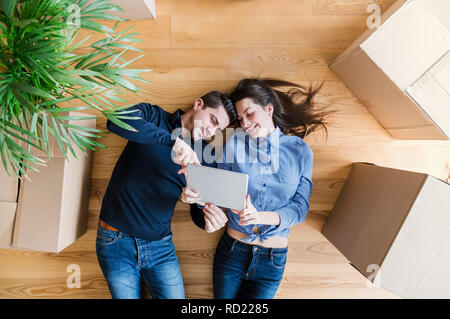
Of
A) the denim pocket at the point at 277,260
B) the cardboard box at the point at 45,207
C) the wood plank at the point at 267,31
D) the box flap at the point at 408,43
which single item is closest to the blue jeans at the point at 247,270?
the denim pocket at the point at 277,260

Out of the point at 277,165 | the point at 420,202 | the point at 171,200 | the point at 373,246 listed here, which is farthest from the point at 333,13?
the point at 171,200

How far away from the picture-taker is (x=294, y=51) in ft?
4.23

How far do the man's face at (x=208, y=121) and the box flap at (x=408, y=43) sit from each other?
58 cm

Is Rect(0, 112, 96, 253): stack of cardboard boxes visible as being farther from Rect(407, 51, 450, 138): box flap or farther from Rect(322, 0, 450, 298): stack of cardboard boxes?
Rect(407, 51, 450, 138): box flap

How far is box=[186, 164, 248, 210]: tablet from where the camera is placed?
86cm

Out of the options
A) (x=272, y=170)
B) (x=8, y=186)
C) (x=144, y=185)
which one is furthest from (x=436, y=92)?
(x=8, y=186)

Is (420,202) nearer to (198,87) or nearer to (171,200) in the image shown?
(171,200)

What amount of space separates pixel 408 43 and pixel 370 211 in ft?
2.08

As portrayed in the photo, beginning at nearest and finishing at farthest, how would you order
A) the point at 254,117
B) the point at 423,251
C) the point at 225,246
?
the point at 423,251, the point at 254,117, the point at 225,246

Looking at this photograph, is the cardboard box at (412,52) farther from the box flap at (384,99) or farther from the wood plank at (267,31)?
the wood plank at (267,31)

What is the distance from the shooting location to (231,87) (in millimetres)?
1292

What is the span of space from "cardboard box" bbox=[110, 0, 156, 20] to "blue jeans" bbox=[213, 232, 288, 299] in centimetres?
112

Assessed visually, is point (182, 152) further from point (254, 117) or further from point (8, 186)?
point (8, 186)

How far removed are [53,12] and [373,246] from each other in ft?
4.18
